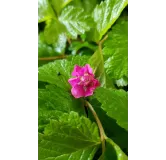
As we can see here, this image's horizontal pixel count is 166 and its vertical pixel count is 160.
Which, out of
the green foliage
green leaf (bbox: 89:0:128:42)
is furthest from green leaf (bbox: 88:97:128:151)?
green leaf (bbox: 89:0:128:42)

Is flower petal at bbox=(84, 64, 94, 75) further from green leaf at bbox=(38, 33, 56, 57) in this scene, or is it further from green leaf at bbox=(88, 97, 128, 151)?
green leaf at bbox=(38, 33, 56, 57)

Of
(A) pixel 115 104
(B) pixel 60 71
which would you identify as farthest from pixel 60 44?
(A) pixel 115 104

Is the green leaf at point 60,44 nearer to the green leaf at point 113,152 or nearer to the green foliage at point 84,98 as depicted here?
the green foliage at point 84,98

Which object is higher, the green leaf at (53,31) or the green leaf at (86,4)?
the green leaf at (86,4)

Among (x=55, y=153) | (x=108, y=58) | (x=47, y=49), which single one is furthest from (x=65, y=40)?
(x=55, y=153)

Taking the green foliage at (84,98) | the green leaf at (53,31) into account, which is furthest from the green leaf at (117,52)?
the green leaf at (53,31)

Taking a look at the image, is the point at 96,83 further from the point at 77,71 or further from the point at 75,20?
the point at 75,20
